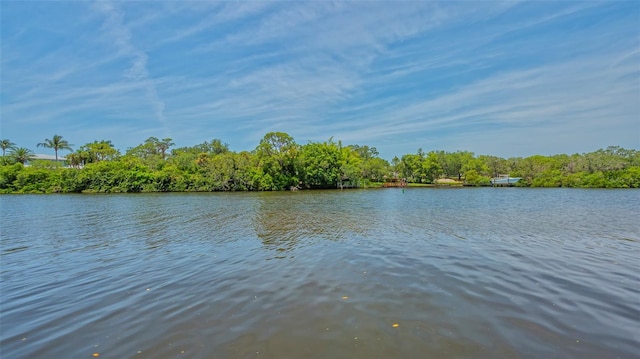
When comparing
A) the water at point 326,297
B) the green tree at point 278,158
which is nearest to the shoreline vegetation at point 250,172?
the green tree at point 278,158

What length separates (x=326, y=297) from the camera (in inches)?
282

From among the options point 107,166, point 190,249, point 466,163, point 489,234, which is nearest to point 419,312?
point 190,249

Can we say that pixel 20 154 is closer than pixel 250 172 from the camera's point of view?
No

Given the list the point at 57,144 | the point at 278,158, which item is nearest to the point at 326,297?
the point at 278,158

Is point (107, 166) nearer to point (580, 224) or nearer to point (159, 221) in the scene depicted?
point (159, 221)

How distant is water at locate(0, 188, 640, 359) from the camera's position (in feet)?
16.7

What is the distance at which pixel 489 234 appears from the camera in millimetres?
14820

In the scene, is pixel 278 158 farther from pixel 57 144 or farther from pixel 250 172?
pixel 57 144

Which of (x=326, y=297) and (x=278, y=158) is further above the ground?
(x=278, y=158)

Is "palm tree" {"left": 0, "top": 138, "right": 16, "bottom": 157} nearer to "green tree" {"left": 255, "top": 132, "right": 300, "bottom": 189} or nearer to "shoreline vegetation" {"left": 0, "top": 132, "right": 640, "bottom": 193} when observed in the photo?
"shoreline vegetation" {"left": 0, "top": 132, "right": 640, "bottom": 193}

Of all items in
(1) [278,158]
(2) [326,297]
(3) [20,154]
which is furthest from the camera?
(3) [20,154]

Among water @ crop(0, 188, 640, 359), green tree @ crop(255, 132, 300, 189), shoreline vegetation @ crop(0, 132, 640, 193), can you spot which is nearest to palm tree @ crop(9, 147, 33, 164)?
shoreline vegetation @ crop(0, 132, 640, 193)

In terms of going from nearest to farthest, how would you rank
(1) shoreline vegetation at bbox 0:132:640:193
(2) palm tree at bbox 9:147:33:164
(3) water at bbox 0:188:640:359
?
(3) water at bbox 0:188:640:359 < (1) shoreline vegetation at bbox 0:132:640:193 < (2) palm tree at bbox 9:147:33:164

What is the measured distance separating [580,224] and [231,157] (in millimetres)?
62455
